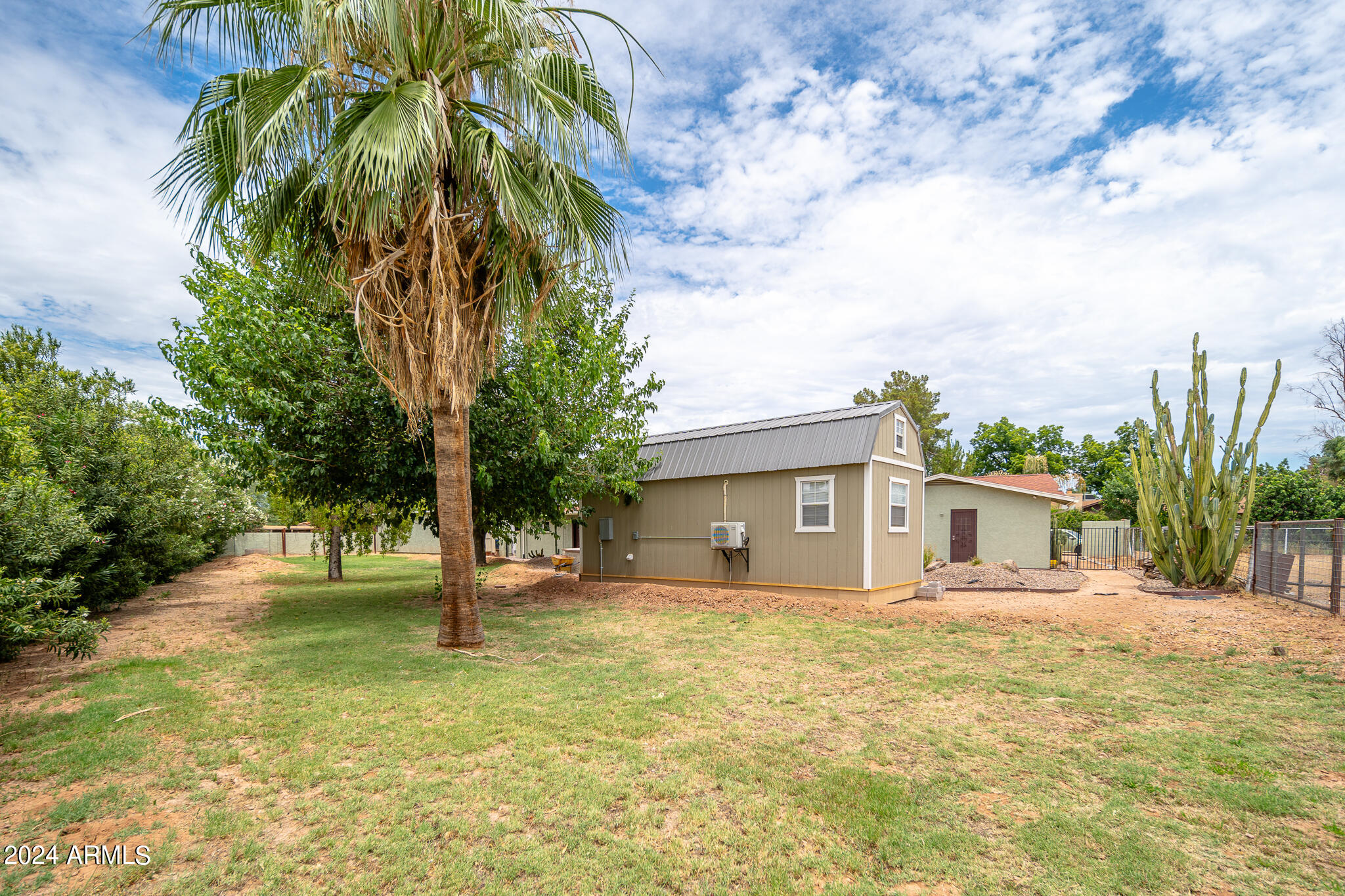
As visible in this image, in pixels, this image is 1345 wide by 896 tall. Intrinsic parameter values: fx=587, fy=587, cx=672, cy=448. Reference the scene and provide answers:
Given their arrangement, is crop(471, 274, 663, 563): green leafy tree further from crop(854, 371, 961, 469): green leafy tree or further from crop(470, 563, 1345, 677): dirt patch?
crop(854, 371, 961, 469): green leafy tree

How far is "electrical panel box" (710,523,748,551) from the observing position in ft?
37.7

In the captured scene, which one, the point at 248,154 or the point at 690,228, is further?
the point at 690,228

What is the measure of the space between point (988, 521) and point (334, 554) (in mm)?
19007

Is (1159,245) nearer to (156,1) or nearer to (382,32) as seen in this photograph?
(382,32)

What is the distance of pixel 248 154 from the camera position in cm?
525

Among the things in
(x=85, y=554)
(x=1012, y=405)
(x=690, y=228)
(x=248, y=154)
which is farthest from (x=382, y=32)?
(x=1012, y=405)

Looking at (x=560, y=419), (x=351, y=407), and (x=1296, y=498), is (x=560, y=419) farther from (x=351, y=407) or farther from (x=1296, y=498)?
(x=1296, y=498)

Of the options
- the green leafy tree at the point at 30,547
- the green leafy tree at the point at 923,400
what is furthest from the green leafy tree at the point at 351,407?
the green leafy tree at the point at 923,400

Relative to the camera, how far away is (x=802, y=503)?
11.0 meters

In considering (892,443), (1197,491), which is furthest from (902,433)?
(1197,491)

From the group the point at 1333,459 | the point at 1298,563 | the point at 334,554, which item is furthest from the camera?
the point at 1333,459

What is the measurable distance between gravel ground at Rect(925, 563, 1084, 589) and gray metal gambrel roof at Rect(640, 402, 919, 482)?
4.90 meters

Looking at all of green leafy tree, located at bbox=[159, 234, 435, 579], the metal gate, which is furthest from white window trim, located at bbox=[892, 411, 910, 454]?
the metal gate

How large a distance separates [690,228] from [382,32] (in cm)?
776
